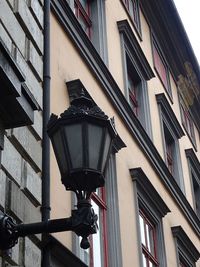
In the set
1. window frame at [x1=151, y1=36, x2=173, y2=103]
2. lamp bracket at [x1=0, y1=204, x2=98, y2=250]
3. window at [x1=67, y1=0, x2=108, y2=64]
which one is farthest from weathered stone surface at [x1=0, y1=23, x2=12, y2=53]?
window frame at [x1=151, y1=36, x2=173, y2=103]

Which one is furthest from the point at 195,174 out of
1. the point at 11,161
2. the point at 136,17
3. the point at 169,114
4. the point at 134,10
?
the point at 11,161

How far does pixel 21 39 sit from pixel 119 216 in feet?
12.3

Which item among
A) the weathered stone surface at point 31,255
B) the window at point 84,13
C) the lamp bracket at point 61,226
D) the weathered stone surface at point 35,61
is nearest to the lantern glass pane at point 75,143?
the lamp bracket at point 61,226

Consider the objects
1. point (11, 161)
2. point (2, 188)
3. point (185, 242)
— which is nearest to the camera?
point (2, 188)

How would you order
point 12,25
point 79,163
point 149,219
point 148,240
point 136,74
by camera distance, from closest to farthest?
1. point 79,163
2. point 12,25
3. point 148,240
4. point 149,219
5. point 136,74

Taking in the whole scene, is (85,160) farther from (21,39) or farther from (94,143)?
(21,39)

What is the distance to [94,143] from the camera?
5.05 m

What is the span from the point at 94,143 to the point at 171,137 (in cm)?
1121

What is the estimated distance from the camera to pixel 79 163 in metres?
4.96

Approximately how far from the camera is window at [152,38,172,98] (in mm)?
16422

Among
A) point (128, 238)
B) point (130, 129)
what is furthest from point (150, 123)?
point (128, 238)

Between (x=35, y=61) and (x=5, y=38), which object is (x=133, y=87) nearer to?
(x=35, y=61)

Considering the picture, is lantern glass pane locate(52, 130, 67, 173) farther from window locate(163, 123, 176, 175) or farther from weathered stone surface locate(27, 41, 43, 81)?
window locate(163, 123, 176, 175)

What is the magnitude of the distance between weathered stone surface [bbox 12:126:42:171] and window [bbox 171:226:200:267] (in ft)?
22.1
